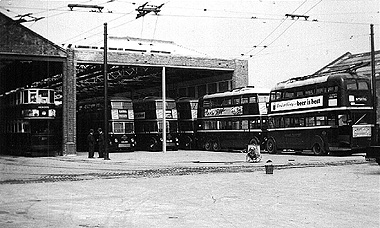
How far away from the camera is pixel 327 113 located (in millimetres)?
21266

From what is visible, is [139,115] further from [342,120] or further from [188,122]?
[342,120]

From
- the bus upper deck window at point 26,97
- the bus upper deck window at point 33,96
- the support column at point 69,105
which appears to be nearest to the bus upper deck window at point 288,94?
the support column at point 69,105

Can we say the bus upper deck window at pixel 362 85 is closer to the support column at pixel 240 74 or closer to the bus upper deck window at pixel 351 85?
the bus upper deck window at pixel 351 85

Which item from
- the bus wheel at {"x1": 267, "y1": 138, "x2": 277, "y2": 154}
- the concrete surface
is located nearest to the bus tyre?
the bus wheel at {"x1": 267, "y1": 138, "x2": 277, "y2": 154}

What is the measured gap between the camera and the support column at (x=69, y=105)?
24.2m

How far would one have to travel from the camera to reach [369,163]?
54.2 ft

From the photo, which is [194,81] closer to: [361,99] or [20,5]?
[361,99]

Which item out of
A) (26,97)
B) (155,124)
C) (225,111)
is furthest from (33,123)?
(225,111)

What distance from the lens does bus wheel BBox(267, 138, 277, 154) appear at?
81.5 ft

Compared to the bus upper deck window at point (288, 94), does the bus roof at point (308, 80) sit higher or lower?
higher

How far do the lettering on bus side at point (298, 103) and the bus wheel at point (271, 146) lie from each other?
154 cm

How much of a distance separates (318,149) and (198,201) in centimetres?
1462

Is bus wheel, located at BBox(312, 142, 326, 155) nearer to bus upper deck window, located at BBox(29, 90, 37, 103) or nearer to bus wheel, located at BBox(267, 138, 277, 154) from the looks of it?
bus wheel, located at BBox(267, 138, 277, 154)

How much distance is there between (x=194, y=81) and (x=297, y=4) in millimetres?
20938
